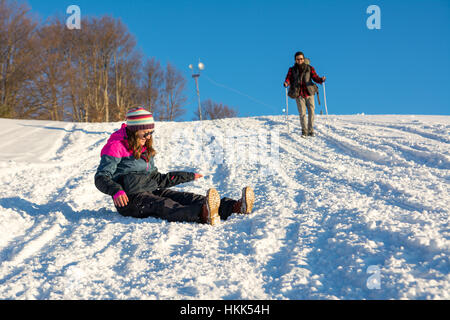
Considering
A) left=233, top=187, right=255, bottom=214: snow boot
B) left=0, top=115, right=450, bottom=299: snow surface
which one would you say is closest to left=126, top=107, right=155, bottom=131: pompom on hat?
left=0, top=115, right=450, bottom=299: snow surface

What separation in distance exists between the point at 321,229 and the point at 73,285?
5.60 ft

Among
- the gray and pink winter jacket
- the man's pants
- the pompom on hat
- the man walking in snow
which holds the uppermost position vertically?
the man walking in snow

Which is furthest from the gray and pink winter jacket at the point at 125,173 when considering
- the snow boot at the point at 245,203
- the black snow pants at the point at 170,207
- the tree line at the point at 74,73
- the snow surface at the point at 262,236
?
the tree line at the point at 74,73

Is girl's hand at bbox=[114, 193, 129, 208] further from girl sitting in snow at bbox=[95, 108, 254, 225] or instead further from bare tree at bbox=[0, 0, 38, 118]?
bare tree at bbox=[0, 0, 38, 118]

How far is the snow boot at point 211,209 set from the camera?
2922mm

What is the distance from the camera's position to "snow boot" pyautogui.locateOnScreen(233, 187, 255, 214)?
3184 millimetres

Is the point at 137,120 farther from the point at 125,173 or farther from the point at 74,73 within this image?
the point at 74,73

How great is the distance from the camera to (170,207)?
3.14 meters

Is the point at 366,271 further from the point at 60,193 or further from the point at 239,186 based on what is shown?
the point at 60,193

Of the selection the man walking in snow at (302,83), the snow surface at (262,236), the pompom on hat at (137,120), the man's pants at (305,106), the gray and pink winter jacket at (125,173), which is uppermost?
the man walking in snow at (302,83)

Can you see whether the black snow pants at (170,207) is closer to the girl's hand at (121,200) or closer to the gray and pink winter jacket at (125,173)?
the gray and pink winter jacket at (125,173)

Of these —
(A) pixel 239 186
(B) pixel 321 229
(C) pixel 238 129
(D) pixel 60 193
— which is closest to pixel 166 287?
(B) pixel 321 229

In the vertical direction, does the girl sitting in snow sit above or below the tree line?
below

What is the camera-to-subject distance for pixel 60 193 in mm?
4723
